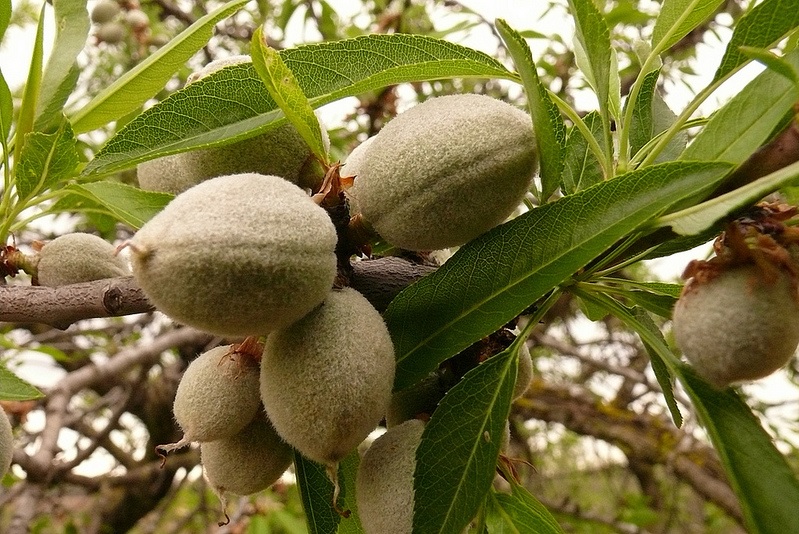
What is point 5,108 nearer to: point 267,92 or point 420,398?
point 267,92

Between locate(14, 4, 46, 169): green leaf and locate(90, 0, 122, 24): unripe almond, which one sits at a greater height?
locate(14, 4, 46, 169): green leaf

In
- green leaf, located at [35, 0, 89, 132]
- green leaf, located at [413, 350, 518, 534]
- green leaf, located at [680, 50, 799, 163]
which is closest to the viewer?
green leaf, located at [680, 50, 799, 163]

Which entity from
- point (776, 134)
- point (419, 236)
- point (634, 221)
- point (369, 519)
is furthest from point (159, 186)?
point (776, 134)

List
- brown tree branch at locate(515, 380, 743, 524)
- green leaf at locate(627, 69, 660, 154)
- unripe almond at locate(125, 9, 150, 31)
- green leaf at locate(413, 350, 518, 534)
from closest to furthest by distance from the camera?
green leaf at locate(413, 350, 518, 534) → green leaf at locate(627, 69, 660, 154) → brown tree branch at locate(515, 380, 743, 524) → unripe almond at locate(125, 9, 150, 31)

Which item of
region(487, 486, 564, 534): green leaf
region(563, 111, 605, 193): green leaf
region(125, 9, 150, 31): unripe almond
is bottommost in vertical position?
region(487, 486, 564, 534): green leaf

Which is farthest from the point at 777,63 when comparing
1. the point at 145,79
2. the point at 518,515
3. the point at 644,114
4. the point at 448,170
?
the point at 145,79

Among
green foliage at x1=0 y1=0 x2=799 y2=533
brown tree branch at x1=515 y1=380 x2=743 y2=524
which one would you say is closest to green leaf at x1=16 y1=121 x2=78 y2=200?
green foliage at x1=0 y1=0 x2=799 y2=533

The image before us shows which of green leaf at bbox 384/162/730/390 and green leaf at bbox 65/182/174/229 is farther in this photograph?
green leaf at bbox 65/182/174/229

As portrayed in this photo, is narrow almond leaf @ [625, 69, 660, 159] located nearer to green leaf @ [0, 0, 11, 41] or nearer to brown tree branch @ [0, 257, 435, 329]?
brown tree branch @ [0, 257, 435, 329]
